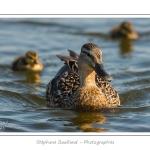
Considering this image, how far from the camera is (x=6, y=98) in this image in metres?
7.43

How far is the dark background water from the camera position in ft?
20.6

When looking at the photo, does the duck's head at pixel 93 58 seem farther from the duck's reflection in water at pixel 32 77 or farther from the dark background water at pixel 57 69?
the duck's reflection in water at pixel 32 77

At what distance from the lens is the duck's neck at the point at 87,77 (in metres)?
6.50

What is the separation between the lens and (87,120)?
640cm

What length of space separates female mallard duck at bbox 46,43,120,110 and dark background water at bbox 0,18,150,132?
114mm

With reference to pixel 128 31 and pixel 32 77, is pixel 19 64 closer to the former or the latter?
pixel 32 77

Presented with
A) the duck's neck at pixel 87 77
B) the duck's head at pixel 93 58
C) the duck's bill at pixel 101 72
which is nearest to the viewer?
the duck's bill at pixel 101 72

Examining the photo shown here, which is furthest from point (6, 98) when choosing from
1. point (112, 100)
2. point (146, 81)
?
point (146, 81)

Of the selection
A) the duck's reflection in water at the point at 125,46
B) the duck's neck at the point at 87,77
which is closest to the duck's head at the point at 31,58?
the duck's reflection in water at the point at 125,46

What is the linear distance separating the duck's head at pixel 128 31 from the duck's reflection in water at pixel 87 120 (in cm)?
486

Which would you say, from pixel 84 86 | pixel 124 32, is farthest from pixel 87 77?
pixel 124 32

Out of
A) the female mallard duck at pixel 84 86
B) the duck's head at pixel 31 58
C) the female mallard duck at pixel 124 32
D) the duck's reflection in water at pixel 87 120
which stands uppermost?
the female mallard duck at pixel 124 32

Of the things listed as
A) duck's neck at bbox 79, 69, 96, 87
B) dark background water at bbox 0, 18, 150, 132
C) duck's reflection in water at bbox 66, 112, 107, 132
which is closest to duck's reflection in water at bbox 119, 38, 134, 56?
dark background water at bbox 0, 18, 150, 132

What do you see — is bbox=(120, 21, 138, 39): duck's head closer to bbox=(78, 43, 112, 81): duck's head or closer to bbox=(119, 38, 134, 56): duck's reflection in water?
bbox=(119, 38, 134, 56): duck's reflection in water
